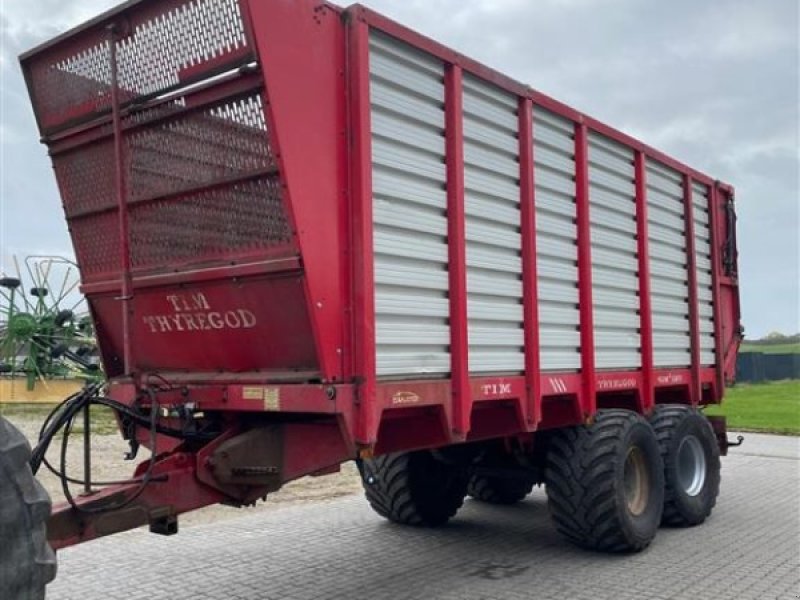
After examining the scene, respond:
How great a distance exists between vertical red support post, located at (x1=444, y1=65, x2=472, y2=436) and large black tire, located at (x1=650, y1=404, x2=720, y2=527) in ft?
10.4

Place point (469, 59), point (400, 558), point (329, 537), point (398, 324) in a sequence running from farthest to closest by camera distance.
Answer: point (329, 537)
point (400, 558)
point (469, 59)
point (398, 324)

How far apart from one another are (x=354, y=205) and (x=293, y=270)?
490mm

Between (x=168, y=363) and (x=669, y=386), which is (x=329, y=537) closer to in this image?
(x=168, y=363)

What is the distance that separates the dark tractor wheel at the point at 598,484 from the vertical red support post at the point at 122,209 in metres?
3.35

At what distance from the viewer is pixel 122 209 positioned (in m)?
5.06

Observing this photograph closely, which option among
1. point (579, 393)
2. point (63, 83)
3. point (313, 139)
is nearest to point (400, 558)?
point (579, 393)

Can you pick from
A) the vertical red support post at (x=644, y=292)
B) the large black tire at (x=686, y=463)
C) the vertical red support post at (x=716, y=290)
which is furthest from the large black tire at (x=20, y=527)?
the vertical red support post at (x=716, y=290)

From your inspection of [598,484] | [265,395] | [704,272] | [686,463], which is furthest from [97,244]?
[704,272]

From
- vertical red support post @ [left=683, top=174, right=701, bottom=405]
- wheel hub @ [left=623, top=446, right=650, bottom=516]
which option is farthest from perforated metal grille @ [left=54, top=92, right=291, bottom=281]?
A: vertical red support post @ [left=683, top=174, right=701, bottom=405]

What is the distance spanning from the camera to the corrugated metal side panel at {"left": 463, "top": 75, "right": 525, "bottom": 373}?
530 centimetres

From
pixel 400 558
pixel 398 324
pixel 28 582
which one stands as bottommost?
pixel 400 558

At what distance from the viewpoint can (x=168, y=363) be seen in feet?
17.3

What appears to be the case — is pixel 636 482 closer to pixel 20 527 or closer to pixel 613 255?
pixel 613 255

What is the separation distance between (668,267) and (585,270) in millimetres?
1864
